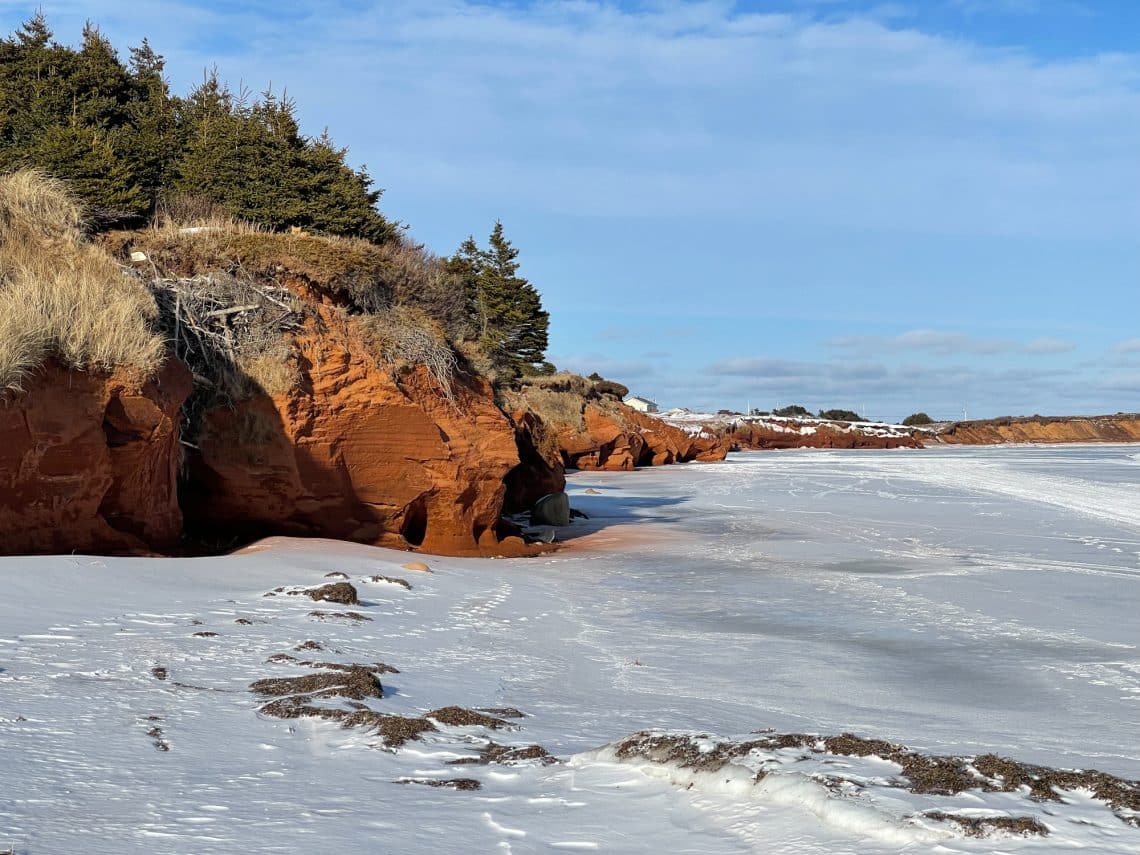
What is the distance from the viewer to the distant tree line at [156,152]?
17.7m

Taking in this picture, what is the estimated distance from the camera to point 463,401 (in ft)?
47.0

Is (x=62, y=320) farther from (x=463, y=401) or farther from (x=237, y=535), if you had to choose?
(x=463, y=401)

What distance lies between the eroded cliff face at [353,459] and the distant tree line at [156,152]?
327 centimetres

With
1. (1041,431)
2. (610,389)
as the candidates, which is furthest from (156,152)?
(1041,431)

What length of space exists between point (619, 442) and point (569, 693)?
117 feet

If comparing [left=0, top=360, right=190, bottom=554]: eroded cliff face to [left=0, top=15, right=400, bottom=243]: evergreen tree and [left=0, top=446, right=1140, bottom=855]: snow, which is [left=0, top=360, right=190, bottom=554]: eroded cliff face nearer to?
[left=0, top=446, right=1140, bottom=855]: snow

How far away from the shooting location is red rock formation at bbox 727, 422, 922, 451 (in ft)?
227

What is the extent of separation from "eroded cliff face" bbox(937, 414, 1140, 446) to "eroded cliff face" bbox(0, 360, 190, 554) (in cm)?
8179

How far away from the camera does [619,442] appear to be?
41844 millimetres

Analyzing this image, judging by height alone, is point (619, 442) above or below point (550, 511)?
above

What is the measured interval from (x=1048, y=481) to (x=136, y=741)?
31476 millimetres

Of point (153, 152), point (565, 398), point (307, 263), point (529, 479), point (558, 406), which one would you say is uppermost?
point (153, 152)

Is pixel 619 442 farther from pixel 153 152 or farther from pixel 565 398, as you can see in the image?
pixel 153 152

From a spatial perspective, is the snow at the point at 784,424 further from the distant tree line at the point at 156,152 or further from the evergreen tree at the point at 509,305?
the distant tree line at the point at 156,152
